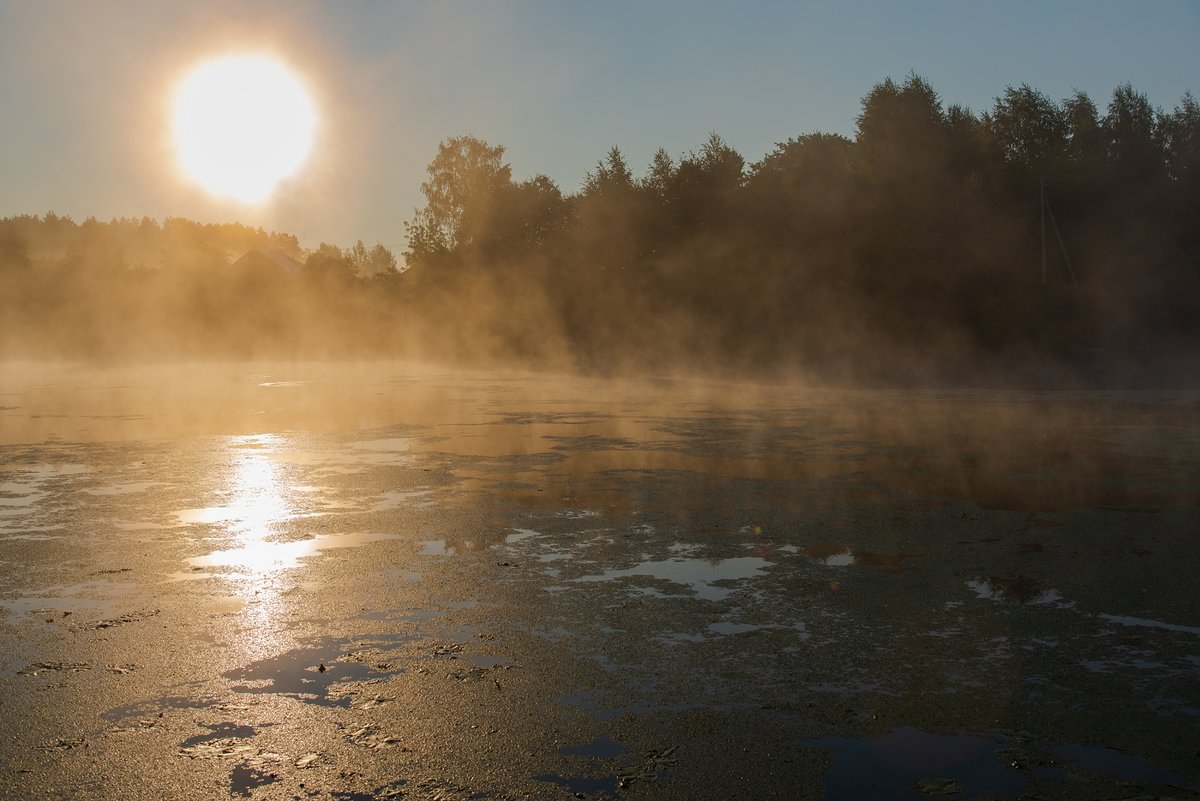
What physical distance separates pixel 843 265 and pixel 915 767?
1232 inches

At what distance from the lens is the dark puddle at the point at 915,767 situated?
133 inches

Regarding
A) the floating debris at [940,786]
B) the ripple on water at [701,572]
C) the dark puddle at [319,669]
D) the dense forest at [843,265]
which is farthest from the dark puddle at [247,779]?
the dense forest at [843,265]

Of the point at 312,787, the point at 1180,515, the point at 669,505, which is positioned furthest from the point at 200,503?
the point at 1180,515

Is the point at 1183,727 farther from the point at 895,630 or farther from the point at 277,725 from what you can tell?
the point at 277,725

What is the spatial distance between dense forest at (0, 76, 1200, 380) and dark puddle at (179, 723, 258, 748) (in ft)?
80.5

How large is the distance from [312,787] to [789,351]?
29030 millimetres

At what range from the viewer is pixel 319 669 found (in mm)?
4559

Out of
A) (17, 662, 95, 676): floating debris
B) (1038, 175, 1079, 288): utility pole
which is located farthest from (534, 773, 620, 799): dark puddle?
(1038, 175, 1079, 288): utility pole

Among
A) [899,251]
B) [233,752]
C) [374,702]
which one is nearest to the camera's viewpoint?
[233,752]

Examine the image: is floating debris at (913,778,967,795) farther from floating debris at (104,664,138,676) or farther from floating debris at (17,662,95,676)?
floating debris at (17,662,95,676)

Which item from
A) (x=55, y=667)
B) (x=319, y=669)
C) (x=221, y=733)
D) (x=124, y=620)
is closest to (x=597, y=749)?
(x=221, y=733)

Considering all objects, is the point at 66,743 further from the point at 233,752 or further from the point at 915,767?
the point at 915,767

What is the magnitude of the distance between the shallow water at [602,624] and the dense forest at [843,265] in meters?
18.9

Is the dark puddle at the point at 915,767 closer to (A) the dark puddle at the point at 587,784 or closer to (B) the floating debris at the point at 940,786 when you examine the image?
(B) the floating debris at the point at 940,786
